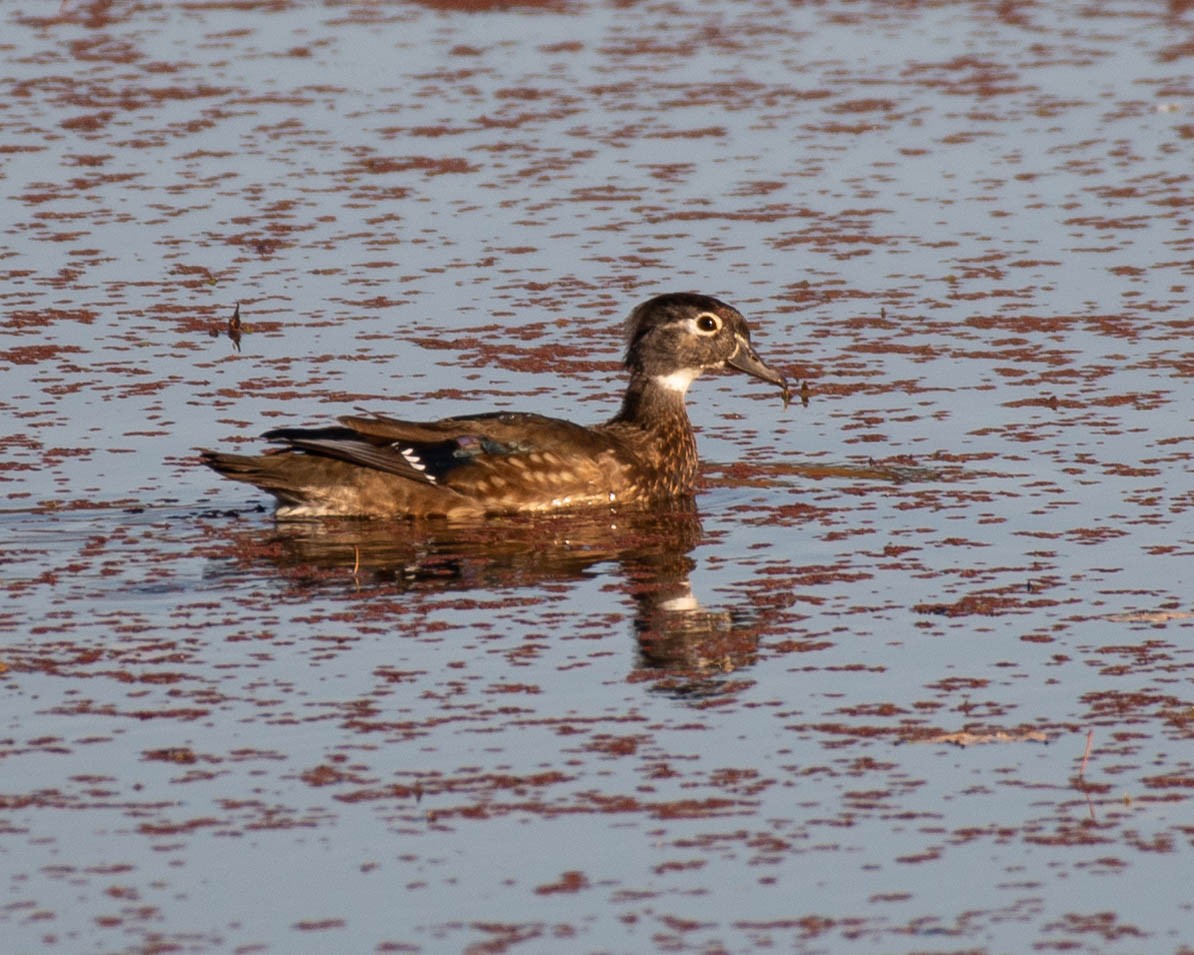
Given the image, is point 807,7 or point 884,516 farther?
point 807,7

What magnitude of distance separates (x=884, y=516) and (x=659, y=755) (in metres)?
3.54

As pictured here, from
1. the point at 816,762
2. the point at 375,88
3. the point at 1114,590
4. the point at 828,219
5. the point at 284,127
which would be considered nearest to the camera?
the point at 816,762

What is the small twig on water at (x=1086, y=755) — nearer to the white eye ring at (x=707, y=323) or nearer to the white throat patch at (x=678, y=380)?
the white throat patch at (x=678, y=380)

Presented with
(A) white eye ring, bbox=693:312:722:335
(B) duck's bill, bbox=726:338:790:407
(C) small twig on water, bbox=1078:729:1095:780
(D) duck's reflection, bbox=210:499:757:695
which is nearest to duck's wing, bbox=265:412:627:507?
(D) duck's reflection, bbox=210:499:757:695

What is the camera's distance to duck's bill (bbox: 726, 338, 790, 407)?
12.5m

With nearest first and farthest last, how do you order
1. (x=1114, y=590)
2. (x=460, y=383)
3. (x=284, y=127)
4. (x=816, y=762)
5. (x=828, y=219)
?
(x=816, y=762) < (x=1114, y=590) < (x=460, y=383) < (x=828, y=219) < (x=284, y=127)

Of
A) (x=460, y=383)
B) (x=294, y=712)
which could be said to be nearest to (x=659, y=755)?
(x=294, y=712)

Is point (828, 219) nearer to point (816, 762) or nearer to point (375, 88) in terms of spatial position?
point (375, 88)

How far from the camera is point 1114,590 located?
32.1 feet

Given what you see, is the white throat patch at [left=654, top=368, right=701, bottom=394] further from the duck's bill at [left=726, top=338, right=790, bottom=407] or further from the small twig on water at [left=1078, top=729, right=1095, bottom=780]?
the small twig on water at [left=1078, top=729, right=1095, bottom=780]

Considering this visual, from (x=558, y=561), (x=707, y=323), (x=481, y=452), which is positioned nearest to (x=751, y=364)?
(x=707, y=323)

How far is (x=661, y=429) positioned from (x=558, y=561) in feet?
5.37

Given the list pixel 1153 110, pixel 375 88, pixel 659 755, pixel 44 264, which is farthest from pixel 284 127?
pixel 659 755

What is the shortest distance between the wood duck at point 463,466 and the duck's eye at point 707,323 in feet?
2.12
